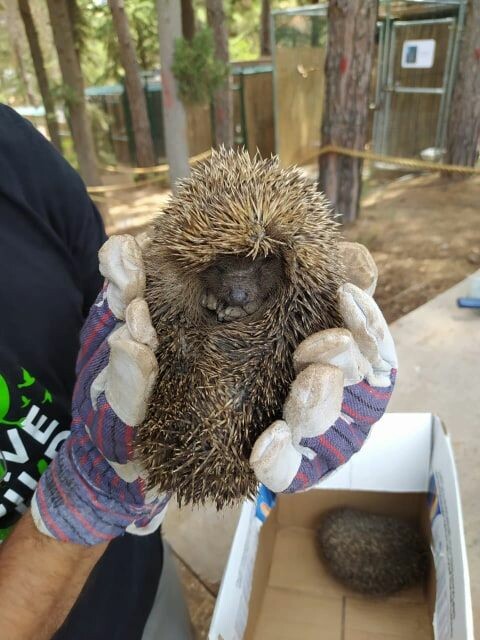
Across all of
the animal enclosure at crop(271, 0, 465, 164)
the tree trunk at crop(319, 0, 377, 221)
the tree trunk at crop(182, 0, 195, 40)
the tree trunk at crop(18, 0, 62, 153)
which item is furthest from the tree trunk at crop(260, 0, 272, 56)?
the tree trunk at crop(319, 0, 377, 221)

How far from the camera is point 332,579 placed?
162 cm

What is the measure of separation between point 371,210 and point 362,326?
5.38 m

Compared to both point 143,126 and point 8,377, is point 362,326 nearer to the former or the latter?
point 8,377

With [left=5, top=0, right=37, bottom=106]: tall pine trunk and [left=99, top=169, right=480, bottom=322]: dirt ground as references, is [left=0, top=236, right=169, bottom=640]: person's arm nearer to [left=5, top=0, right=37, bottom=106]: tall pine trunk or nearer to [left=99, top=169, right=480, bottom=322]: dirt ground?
[left=99, top=169, right=480, bottom=322]: dirt ground

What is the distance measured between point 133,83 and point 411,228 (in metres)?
3.66

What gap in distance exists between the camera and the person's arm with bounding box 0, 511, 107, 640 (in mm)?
906

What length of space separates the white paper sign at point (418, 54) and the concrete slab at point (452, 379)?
206 inches

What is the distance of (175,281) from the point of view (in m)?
1.14

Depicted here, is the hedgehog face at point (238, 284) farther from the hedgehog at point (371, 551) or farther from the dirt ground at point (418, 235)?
the dirt ground at point (418, 235)

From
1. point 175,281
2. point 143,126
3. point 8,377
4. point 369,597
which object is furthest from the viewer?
point 143,126

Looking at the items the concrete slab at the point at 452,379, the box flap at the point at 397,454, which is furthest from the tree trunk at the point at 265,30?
the box flap at the point at 397,454

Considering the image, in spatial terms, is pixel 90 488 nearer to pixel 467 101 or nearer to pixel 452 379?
pixel 452 379

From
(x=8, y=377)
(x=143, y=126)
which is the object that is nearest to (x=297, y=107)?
(x=143, y=126)

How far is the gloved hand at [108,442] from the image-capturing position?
93cm
